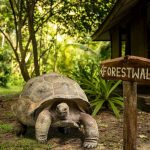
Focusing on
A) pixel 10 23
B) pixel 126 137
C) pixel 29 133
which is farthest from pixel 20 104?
pixel 10 23

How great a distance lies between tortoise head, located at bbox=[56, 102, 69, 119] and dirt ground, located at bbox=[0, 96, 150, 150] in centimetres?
44

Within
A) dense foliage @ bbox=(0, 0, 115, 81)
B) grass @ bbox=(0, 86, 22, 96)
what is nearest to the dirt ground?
dense foliage @ bbox=(0, 0, 115, 81)

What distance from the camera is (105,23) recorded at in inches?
452

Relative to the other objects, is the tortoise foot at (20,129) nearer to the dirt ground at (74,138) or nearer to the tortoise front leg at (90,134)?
the dirt ground at (74,138)

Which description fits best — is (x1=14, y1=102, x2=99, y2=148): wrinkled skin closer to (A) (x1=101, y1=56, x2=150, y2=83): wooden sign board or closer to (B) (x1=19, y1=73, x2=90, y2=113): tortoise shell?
(B) (x1=19, y1=73, x2=90, y2=113): tortoise shell

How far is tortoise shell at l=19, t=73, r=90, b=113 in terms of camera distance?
6438 mm

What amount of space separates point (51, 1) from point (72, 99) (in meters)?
7.28

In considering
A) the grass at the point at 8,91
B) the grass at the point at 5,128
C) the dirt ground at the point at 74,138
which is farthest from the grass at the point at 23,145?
the grass at the point at 8,91

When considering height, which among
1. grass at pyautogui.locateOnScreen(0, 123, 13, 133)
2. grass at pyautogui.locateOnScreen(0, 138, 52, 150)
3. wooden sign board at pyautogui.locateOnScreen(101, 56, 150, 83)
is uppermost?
wooden sign board at pyautogui.locateOnScreen(101, 56, 150, 83)

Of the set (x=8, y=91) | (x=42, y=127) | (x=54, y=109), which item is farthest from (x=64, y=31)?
(x=42, y=127)

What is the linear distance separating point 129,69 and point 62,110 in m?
2.30

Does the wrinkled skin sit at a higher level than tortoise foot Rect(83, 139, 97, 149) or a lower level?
higher

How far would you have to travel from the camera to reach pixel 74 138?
6.66m

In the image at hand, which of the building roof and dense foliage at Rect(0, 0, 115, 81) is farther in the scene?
dense foliage at Rect(0, 0, 115, 81)
